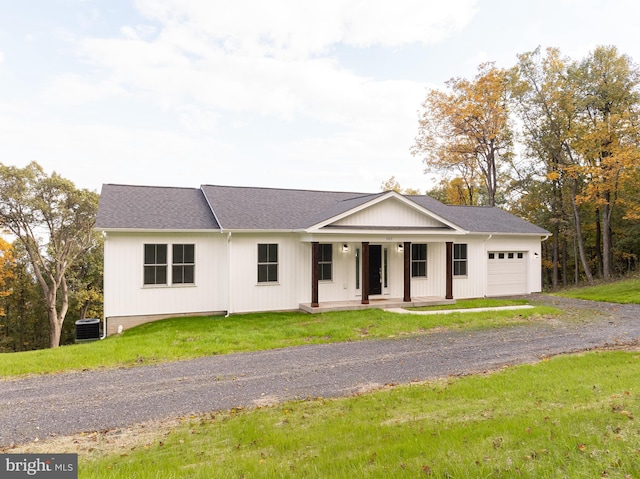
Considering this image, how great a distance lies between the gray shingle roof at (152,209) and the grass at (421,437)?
29.1ft

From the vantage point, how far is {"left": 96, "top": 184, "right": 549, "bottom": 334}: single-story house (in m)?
12.9

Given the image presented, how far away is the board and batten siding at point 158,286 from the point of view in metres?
12.6

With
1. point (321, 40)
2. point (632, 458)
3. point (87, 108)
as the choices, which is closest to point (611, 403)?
point (632, 458)

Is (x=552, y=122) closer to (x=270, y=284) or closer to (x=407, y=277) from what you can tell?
(x=407, y=277)

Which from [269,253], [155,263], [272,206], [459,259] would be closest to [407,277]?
[459,259]

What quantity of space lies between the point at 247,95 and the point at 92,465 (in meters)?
22.0

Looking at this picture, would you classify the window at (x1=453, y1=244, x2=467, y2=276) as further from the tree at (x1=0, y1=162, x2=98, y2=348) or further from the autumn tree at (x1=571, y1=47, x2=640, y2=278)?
the tree at (x1=0, y1=162, x2=98, y2=348)

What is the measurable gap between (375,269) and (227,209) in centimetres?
644

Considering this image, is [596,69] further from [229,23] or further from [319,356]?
[319,356]

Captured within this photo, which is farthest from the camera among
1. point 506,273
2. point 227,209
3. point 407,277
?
point 506,273

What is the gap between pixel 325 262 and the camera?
49.8 feet

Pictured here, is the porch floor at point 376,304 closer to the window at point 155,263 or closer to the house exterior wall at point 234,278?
the house exterior wall at point 234,278

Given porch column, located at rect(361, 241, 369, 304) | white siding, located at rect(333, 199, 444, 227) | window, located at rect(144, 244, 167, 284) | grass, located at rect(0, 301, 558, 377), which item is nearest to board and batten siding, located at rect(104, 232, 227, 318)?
window, located at rect(144, 244, 167, 284)

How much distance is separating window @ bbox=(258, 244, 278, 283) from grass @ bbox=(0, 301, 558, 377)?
55.9 inches
